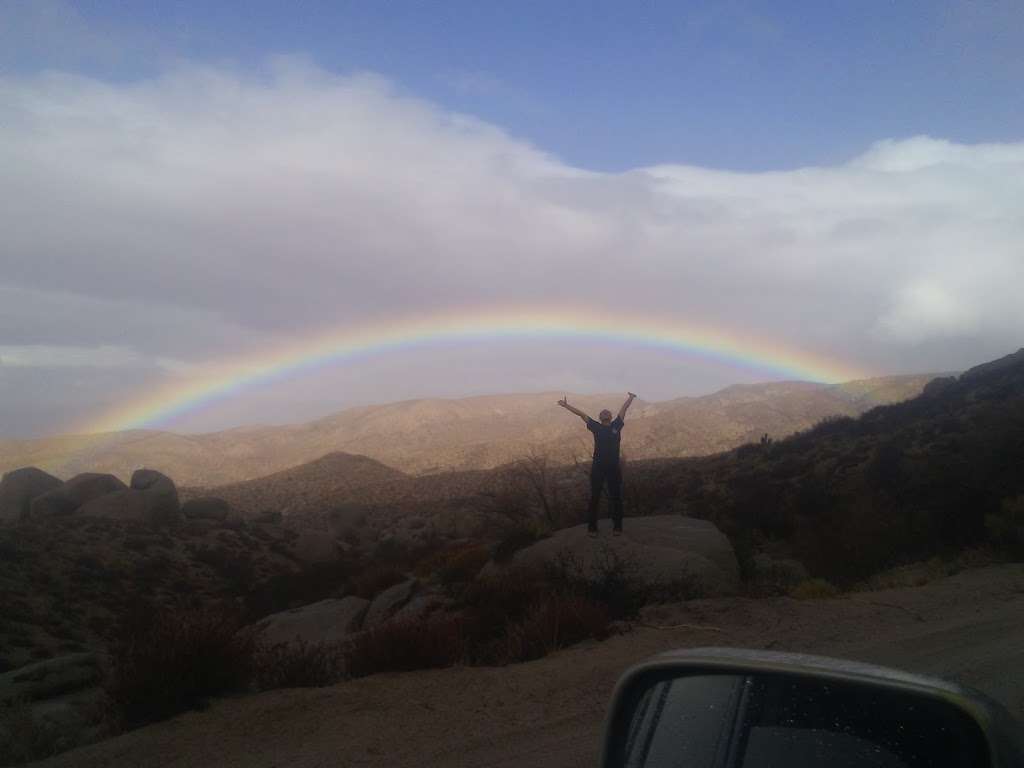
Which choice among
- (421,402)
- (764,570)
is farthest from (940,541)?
(421,402)

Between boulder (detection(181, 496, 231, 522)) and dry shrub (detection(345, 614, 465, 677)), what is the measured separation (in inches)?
1127

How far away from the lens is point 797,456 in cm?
3158

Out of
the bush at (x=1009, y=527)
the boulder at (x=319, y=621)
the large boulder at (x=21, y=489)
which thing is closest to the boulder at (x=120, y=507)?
the large boulder at (x=21, y=489)

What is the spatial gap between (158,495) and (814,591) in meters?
30.5

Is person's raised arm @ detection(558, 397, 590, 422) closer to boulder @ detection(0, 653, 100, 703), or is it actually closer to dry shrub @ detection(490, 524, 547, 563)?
dry shrub @ detection(490, 524, 547, 563)

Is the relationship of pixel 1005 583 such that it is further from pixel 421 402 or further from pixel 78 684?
pixel 421 402

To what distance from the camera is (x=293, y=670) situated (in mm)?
9438

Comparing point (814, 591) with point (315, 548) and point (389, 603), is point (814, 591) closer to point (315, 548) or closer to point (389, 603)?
point (389, 603)

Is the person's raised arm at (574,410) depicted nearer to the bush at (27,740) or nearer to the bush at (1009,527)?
the bush at (1009,527)

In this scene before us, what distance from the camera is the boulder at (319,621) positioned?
56.2 feet

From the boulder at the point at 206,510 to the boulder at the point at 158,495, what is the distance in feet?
2.08

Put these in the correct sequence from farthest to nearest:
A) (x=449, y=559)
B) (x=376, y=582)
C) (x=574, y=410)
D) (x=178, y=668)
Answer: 1. (x=376, y=582)
2. (x=449, y=559)
3. (x=574, y=410)
4. (x=178, y=668)

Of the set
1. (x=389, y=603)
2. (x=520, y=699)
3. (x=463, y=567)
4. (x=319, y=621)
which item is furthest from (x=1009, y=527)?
(x=319, y=621)

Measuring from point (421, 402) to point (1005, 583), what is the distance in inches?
6776
